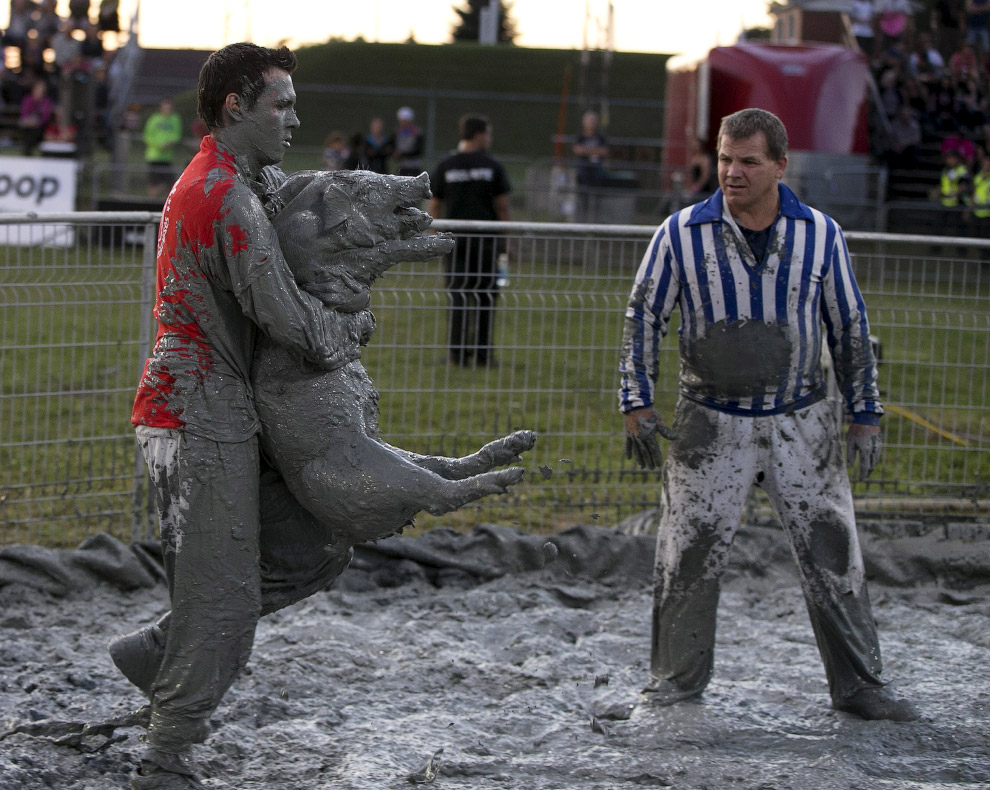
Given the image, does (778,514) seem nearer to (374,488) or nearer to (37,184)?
(374,488)

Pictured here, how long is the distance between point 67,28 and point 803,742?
23164 mm

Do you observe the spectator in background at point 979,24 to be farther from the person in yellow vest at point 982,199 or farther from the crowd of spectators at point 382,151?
the crowd of spectators at point 382,151

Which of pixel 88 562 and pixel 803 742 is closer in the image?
pixel 803 742

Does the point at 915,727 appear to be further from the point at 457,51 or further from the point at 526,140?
the point at 457,51

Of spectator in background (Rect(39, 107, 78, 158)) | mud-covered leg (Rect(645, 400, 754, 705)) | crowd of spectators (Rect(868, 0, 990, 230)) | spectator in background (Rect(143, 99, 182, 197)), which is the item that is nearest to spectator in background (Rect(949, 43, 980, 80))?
crowd of spectators (Rect(868, 0, 990, 230))

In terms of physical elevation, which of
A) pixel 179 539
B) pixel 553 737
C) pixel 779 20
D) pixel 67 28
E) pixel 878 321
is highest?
pixel 779 20

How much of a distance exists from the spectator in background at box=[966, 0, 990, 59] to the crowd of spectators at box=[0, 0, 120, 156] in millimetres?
17053

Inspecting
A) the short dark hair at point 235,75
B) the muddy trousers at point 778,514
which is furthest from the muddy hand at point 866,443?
the short dark hair at point 235,75

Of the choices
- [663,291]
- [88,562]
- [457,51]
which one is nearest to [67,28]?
[88,562]

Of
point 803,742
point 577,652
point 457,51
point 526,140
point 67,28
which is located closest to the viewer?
point 803,742

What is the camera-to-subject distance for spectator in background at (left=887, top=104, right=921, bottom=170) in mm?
20688

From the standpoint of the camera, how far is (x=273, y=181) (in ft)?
12.4

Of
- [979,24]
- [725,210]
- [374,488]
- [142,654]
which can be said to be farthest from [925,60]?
[142,654]

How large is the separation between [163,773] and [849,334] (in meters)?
2.84
